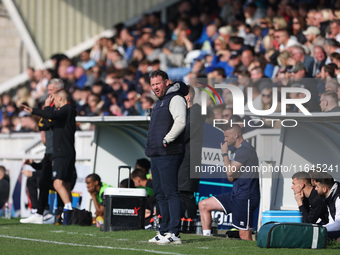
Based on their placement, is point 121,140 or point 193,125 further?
point 121,140

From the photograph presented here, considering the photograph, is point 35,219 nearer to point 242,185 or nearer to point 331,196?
point 242,185

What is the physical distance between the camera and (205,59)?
740 inches

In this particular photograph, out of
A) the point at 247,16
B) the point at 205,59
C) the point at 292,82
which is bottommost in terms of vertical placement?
the point at 292,82

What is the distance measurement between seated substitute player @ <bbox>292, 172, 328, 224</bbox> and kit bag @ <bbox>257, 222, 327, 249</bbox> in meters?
0.90

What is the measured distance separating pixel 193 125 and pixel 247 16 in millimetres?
8563

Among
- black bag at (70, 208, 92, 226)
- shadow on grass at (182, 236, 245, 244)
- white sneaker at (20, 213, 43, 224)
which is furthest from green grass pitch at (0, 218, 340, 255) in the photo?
white sneaker at (20, 213, 43, 224)

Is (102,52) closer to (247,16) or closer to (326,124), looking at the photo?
(247,16)

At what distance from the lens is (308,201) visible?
10586 mm

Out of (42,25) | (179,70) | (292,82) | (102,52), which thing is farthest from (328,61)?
(42,25)

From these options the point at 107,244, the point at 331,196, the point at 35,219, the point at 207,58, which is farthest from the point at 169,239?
the point at 207,58

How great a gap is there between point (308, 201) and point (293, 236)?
1.23 m

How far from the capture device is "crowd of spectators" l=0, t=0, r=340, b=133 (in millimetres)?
14730

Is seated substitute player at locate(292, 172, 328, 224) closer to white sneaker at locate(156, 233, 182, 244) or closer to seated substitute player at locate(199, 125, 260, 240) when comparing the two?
seated substitute player at locate(199, 125, 260, 240)

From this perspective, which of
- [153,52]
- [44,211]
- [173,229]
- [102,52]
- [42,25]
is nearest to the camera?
[173,229]
